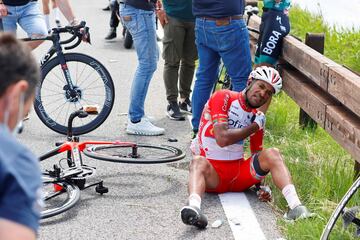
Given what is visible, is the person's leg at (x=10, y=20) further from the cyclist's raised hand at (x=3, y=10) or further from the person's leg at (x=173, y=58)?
the person's leg at (x=173, y=58)

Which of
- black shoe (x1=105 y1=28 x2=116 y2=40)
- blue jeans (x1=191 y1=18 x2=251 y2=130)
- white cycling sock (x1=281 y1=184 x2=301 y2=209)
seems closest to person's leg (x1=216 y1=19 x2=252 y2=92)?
blue jeans (x1=191 y1=18 x2=251 y2=130)

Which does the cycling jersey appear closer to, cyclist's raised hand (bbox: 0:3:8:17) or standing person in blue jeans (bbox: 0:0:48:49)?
standing person in blue jeans (bbox: 0:0:48:49)

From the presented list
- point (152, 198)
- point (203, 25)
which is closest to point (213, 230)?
point (152, 198)

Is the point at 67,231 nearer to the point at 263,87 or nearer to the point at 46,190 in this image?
the point at 46,190

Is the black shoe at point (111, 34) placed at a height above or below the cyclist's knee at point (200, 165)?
below

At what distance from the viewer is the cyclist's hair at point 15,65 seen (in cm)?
216

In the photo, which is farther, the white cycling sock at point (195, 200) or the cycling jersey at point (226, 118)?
the cycling jersey at point (226, 118)

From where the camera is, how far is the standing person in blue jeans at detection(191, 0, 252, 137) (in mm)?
6906

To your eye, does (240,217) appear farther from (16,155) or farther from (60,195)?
(16,155)

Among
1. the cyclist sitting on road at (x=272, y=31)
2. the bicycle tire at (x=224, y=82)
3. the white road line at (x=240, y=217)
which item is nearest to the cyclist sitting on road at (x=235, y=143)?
the white road line at (x=240, y=217)

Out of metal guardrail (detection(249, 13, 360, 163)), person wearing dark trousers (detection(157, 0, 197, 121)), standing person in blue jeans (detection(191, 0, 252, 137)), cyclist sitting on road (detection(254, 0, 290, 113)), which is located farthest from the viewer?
person wearing dark trousers (detection(157, 0, 197, 121))

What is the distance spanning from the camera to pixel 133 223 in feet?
17.4

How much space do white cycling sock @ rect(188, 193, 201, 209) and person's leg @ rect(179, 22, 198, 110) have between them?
10.7 feet

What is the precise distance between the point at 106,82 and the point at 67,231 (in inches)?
109
